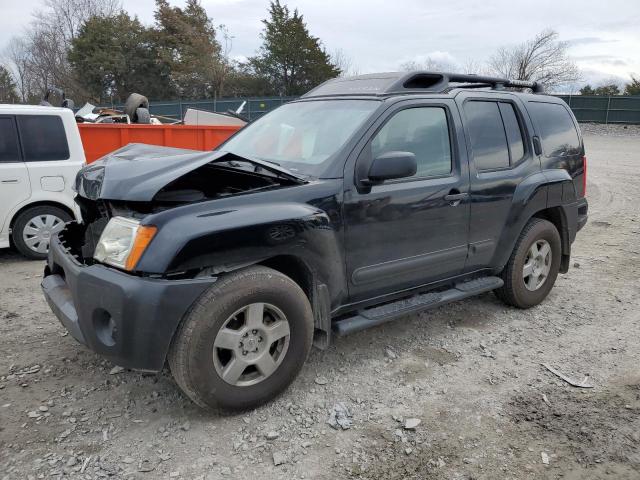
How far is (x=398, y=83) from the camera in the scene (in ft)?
12.1

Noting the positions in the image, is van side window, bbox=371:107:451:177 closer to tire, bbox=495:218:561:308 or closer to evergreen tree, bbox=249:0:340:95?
tire, bbox=495:218:561:308

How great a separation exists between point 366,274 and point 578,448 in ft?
5.00

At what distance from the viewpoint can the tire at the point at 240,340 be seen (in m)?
2.65

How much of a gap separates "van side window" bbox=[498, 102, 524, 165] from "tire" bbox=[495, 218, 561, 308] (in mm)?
633

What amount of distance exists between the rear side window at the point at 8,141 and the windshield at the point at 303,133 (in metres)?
3.21

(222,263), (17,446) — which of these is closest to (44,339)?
(17,446)

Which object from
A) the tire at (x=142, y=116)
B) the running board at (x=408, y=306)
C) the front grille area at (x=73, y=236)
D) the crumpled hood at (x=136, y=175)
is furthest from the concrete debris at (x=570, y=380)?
the tire at (x=142, y=116)

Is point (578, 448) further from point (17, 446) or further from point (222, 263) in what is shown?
point (17, 446)

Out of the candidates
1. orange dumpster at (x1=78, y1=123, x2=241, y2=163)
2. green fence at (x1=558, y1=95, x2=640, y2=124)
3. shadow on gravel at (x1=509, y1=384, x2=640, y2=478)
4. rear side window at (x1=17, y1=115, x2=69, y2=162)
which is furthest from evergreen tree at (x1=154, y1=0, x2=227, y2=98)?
shadow on gravel at (x1=509, y1=384, x2=640, y2=478)

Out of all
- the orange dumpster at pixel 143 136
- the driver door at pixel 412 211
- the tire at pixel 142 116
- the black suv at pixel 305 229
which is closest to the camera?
the black suv at pixel 305 229

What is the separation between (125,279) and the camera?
8.36 ft

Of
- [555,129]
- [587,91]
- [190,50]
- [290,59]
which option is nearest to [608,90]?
[587,91]

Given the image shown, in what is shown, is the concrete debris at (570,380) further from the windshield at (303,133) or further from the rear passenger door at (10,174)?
the rear passenger door at (10,174)

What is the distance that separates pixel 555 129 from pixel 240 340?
356 cm
